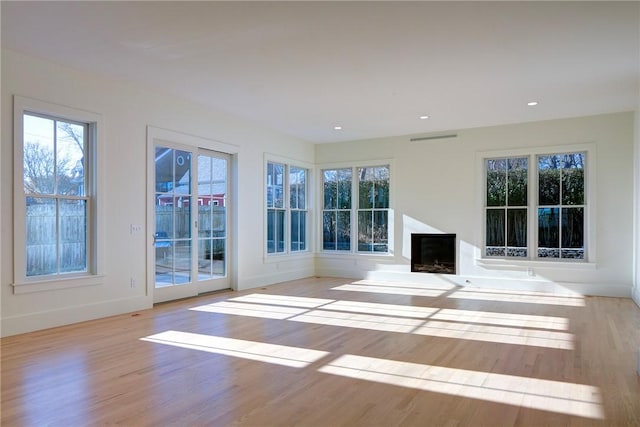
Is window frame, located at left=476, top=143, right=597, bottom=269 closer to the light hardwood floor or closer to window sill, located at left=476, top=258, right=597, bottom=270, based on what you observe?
window sill, located at left=476, top=258, right=597, bottom=270

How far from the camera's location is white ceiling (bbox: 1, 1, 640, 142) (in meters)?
3.35

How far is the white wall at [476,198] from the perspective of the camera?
21.3 feet

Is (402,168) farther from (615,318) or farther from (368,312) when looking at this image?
(615,318)

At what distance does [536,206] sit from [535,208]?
0.04 metres

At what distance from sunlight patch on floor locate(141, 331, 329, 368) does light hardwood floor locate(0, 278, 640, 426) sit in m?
0.02

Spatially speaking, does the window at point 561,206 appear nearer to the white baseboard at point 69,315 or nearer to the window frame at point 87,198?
the white baseboard at point 69,315

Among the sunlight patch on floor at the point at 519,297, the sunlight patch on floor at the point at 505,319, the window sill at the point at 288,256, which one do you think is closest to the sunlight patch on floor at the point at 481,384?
the sunlight patch on floor at the point at 505,319

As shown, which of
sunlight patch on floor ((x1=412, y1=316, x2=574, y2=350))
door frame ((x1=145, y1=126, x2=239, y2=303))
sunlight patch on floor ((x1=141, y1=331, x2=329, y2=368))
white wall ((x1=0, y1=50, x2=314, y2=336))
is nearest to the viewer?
sunlight patch on floor ((x1=141, y1=331, x2=329, y2=368))

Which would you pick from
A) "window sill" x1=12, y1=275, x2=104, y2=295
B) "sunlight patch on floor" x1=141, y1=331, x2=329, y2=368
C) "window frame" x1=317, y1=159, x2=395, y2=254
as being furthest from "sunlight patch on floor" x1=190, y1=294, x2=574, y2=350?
"window frame" x1=317, y1=159, x2=395, y2=254

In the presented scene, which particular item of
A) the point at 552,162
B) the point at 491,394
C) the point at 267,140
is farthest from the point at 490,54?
the point at 267,140

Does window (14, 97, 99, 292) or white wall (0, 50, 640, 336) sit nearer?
window (14, 97, 99, 292)

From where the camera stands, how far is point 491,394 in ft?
9.09

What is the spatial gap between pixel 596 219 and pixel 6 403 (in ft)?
24.6

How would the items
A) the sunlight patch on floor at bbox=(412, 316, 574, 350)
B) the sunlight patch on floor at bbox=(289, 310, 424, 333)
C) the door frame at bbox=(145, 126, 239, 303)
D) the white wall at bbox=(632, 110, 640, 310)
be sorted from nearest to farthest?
1. the sunlight patch on floor at bbox=(412, 316, 574, 350)
2. the sunlight patch on floor at bbox=(289, 310, 424, 333)
3. the door frame at bbox=(145, 126, 239, 303)
4. the white wall at bbox=(632, 110, 640, 310)
